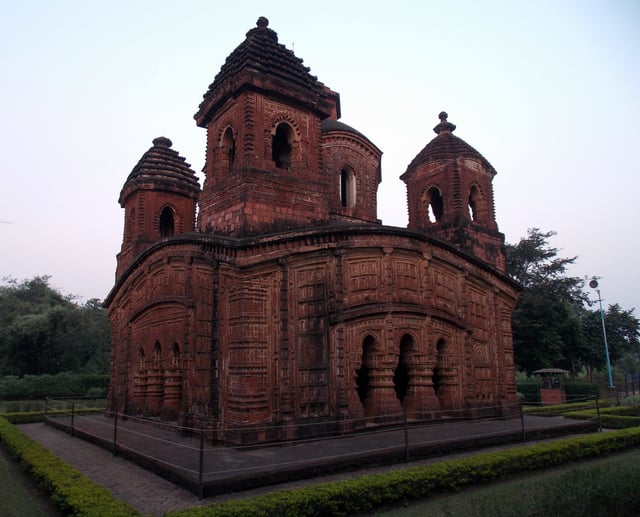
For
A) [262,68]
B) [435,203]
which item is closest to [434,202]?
[435,203]

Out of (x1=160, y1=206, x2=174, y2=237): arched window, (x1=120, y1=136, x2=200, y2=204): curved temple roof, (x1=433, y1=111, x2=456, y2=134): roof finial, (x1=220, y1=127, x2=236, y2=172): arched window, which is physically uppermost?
(x1=433, y1=111, x2=456, y2=134): roof finial

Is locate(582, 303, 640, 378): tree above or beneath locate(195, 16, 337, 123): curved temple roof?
beneath

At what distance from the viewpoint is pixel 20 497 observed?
25.6 ft

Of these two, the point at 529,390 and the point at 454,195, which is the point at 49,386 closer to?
the point at 454,195

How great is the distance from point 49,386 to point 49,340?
19.0 ft

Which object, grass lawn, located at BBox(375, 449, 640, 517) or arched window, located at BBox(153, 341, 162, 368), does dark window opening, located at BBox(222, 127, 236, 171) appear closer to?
arched window, located at BBox(153, 341, 162, 368)

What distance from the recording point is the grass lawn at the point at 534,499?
239 inches

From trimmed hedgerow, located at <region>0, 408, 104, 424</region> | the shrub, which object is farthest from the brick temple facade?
the shrub

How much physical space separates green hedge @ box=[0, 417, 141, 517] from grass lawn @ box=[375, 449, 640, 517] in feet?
11.6

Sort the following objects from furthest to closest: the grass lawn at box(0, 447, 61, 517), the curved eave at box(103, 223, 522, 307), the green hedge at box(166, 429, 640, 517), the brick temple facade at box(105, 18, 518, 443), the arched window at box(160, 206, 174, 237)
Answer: the arched window at box(160, 206, 174, 237), the curved eave at box(103, 223, 522, 307), the brick temple facade at box(105, 18, 518, 443), the grass lawn at box(0, 447, 61, 517), the green hedge at box(166, 429, 640, 517)

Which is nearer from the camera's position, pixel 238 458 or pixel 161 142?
pixel 238 458

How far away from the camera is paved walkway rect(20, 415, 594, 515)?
749 centimetres

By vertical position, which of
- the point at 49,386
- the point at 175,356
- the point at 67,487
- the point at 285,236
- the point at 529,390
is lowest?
the point at 529,390

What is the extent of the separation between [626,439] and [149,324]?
42.6 feet
